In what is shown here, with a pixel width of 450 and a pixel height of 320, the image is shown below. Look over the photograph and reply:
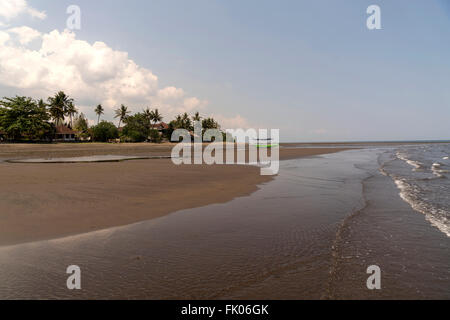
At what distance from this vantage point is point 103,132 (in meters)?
76.8

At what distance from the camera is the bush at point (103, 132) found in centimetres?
7619

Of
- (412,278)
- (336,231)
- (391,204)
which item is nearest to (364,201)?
(391,204)

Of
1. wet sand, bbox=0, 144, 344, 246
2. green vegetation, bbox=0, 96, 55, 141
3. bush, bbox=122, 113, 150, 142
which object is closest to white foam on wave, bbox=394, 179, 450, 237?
wet sand, bbox=0, 144, 344, 246

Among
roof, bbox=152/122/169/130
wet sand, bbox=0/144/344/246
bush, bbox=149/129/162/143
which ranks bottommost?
wet sand, bbox=0/144/344/246

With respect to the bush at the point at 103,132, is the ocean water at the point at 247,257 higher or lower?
lower

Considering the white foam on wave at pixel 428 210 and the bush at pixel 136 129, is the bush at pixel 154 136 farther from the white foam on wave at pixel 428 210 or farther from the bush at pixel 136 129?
the white foam on wave at pixel 428 210

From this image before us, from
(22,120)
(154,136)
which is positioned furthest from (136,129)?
(22,120)

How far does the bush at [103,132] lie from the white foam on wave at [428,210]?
80.0 m

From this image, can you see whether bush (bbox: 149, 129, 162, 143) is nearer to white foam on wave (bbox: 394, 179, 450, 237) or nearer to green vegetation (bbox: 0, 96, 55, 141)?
green vegetation (bbox: 0, 96, 55, 141)

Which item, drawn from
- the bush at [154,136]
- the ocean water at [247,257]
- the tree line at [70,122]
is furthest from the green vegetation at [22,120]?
the ocean water at [247,257]

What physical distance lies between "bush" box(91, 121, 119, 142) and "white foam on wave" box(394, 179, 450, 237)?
262 feet

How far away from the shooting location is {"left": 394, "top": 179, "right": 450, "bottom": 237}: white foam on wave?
22.4ft

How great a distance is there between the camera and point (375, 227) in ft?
21.5

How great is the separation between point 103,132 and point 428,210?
269 feet
